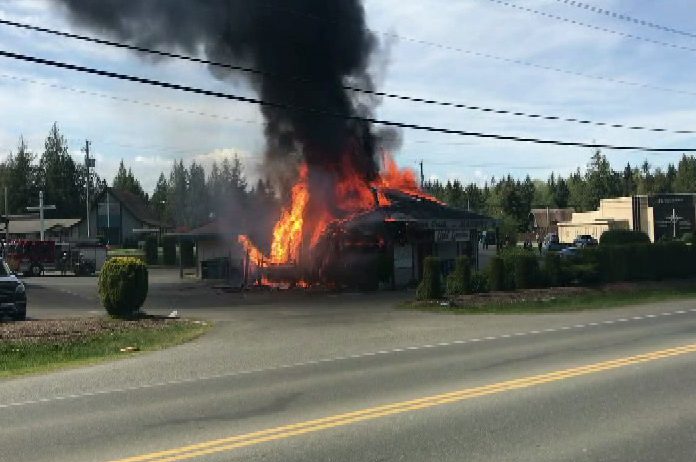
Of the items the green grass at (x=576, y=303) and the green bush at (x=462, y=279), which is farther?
the green bush at (x=462, y=279)

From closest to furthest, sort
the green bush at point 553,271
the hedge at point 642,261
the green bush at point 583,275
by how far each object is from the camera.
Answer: the green bush at point 553,271
the green bush at point 583,275
the hedge at point 642,261

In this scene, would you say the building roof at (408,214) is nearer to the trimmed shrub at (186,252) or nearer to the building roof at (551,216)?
the trimmed shrub at (186,252)

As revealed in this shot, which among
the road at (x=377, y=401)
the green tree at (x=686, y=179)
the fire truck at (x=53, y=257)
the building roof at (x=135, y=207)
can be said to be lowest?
the road at (x=377, y=401)

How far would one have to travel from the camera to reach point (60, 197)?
10056 cm

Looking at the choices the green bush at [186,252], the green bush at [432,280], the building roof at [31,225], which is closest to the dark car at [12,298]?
the green bush at [432,280]

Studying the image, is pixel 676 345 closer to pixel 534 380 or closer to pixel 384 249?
pixel 534 380

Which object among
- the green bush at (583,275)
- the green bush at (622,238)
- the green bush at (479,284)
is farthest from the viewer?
the green bush at (622,238)

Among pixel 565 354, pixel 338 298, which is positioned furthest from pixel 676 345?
pixel 338 298

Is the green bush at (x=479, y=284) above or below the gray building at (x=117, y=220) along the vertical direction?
below

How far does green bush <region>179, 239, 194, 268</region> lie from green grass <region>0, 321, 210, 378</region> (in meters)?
25.2

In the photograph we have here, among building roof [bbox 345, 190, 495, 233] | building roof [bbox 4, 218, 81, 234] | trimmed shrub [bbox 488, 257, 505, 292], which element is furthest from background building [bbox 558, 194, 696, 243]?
building roof [bbox 4, 218, 81, 234]

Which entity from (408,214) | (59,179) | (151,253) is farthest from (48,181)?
(408,214)

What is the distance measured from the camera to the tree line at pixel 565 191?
7950 cm

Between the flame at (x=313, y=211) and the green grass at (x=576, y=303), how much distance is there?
396 inches
